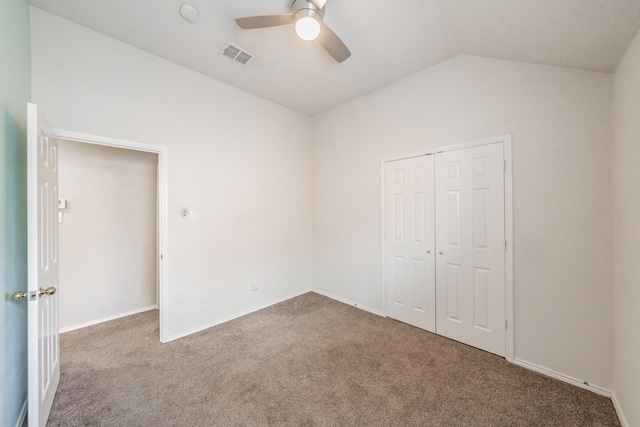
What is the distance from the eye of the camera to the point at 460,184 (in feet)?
8.20

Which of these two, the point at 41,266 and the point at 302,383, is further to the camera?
the point at 302,383

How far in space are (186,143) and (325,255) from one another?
2518 millimetres

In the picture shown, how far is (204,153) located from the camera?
2.91 meters

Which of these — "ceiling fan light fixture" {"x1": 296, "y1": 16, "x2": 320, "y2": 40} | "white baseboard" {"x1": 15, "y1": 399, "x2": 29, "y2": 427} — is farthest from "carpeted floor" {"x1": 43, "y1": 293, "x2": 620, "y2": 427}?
"ceiling fan light fixture" {"x1": 296, "y1": 16, "x2": 320, "y2": 40}

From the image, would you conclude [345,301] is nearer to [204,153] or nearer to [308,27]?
[204,153]

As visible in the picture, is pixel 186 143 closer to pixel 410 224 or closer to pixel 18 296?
pixel 18 296

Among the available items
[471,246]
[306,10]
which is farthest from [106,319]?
[471,246]

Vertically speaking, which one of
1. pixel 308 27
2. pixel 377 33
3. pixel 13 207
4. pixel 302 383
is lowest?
pixel 302 383

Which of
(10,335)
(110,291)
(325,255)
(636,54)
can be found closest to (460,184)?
(636,54)

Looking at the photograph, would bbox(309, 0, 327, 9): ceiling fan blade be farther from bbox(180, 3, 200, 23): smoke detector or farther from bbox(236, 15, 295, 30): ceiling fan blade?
bbox(180, 3, 200, 23): smoke detector

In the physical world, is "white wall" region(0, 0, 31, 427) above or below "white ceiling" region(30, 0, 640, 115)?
below

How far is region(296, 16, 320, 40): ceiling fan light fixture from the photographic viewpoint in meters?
1.69

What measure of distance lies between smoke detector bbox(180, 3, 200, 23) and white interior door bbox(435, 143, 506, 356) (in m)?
2.66

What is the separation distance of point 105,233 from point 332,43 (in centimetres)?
356
